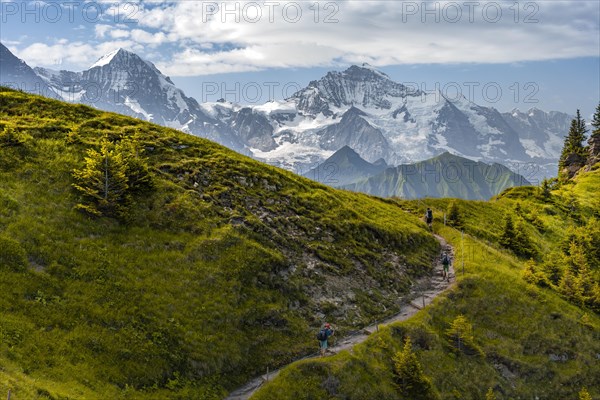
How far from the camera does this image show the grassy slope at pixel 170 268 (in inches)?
1078

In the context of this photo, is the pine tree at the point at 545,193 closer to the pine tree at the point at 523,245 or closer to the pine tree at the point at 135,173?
the pine tree at the point at 523,245

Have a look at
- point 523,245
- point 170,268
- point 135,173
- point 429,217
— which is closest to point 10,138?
point 135,173

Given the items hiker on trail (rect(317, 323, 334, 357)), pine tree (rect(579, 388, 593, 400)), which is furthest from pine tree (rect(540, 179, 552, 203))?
hiker on trail (rect(317, 323, 334, 357))

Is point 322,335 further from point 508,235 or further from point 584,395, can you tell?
point 508,235

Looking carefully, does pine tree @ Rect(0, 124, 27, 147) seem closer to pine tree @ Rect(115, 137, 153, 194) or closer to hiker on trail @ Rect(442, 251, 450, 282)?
pine tree @ Rect(115, 137, 153, 194)

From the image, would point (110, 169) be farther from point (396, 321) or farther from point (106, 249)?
point (396, 321)

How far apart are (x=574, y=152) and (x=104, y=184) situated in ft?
450

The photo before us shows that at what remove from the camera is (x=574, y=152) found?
135 metres

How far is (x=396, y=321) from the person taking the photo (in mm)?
40375

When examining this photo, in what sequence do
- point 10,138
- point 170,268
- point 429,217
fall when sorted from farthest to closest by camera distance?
point 429,217 < point 10,138 < point 170,268

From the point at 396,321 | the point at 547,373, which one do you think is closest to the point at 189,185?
the point at 396,321

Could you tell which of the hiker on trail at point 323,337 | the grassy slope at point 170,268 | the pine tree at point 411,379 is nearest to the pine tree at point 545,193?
the grassy slope at point 170,268

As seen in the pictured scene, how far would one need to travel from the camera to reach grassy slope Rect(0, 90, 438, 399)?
27.4 meters

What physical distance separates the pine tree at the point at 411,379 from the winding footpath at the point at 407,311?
4.23 m
